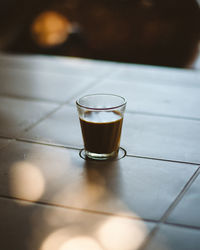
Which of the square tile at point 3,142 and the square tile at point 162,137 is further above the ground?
the square tile at point 162,137

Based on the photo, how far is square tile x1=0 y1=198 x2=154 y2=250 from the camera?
838mm

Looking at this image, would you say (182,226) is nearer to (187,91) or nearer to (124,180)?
(124,180)

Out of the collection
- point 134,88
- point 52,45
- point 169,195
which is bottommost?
point 52,45

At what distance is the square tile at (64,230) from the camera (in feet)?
2.75

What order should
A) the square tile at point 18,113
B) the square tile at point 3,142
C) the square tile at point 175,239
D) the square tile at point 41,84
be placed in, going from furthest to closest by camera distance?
the square tile at point 41,84 < the square tile at point 18,113 < the square tile at point 3,142 < the square tile at point 175,239

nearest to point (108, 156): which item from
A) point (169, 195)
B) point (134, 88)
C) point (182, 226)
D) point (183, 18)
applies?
point (169, 195)

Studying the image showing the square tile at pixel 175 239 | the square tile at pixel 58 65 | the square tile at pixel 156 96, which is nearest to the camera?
the square tile at pixel 175 239

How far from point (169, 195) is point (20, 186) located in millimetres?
353

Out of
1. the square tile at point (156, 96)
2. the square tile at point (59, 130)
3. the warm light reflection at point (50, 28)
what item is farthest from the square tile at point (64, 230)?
the warm light reflection at point (50, 28)

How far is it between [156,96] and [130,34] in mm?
2559

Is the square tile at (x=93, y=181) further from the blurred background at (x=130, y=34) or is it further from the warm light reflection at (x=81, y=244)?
the blurred background at (x=130, y=34)

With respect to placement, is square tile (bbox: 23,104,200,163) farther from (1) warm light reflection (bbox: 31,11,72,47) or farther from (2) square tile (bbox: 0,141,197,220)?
(1) warm light reflection (bbox: 31,11,72,47)

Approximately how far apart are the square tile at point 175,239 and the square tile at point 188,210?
0.03 m

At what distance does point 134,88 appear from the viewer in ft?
6.11
